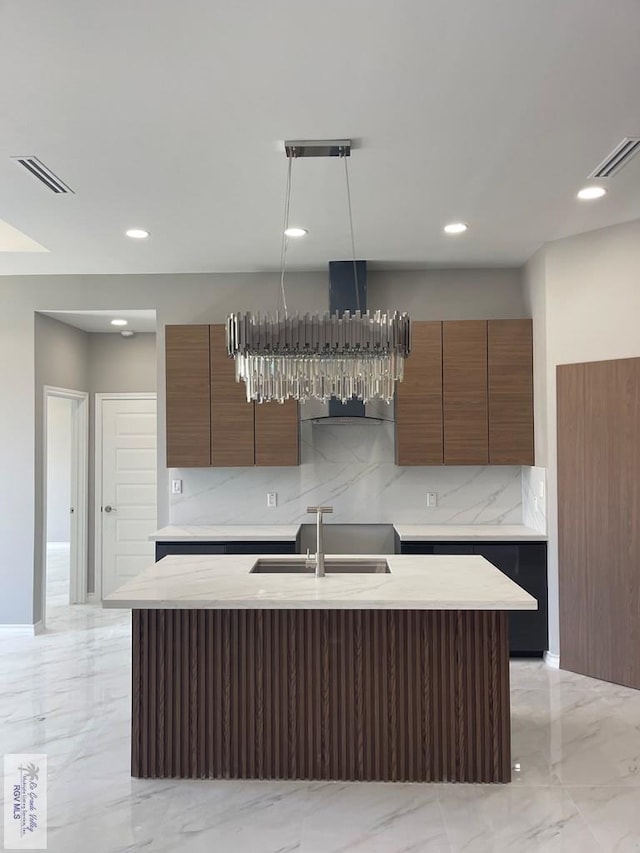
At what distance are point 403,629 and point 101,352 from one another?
4542 millimetres

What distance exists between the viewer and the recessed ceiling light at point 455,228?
4078 mm

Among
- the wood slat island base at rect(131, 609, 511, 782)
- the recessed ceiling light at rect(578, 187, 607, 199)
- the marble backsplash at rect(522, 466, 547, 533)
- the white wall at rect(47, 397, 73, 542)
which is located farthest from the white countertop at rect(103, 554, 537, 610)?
the white wall at rect(47, 397, 73, 542)

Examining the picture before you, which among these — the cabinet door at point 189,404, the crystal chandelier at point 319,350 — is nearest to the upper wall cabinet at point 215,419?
the cabinet door at point 189,404

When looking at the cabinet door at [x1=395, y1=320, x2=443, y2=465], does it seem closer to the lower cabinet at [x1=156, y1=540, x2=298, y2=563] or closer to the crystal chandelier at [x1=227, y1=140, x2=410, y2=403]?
the lower cabinet at [x1=156, y1=540, x2=298, y2=563]

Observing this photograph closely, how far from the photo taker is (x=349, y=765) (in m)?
2.88

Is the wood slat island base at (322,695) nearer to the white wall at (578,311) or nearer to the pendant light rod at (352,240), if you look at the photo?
the white wall at (578,311)

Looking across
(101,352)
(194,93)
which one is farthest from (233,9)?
(101,352)

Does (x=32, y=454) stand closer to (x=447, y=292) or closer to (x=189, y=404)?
(x=189, y=404)

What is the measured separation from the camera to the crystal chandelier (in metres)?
2.75

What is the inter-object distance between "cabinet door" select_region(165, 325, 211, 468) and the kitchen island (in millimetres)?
2000

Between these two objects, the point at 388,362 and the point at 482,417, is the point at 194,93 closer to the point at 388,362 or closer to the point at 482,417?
the point at 388,362

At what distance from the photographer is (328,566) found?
3.47 m

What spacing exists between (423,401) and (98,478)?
3.37 metres

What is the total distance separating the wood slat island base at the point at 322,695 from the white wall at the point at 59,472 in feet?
23.5
